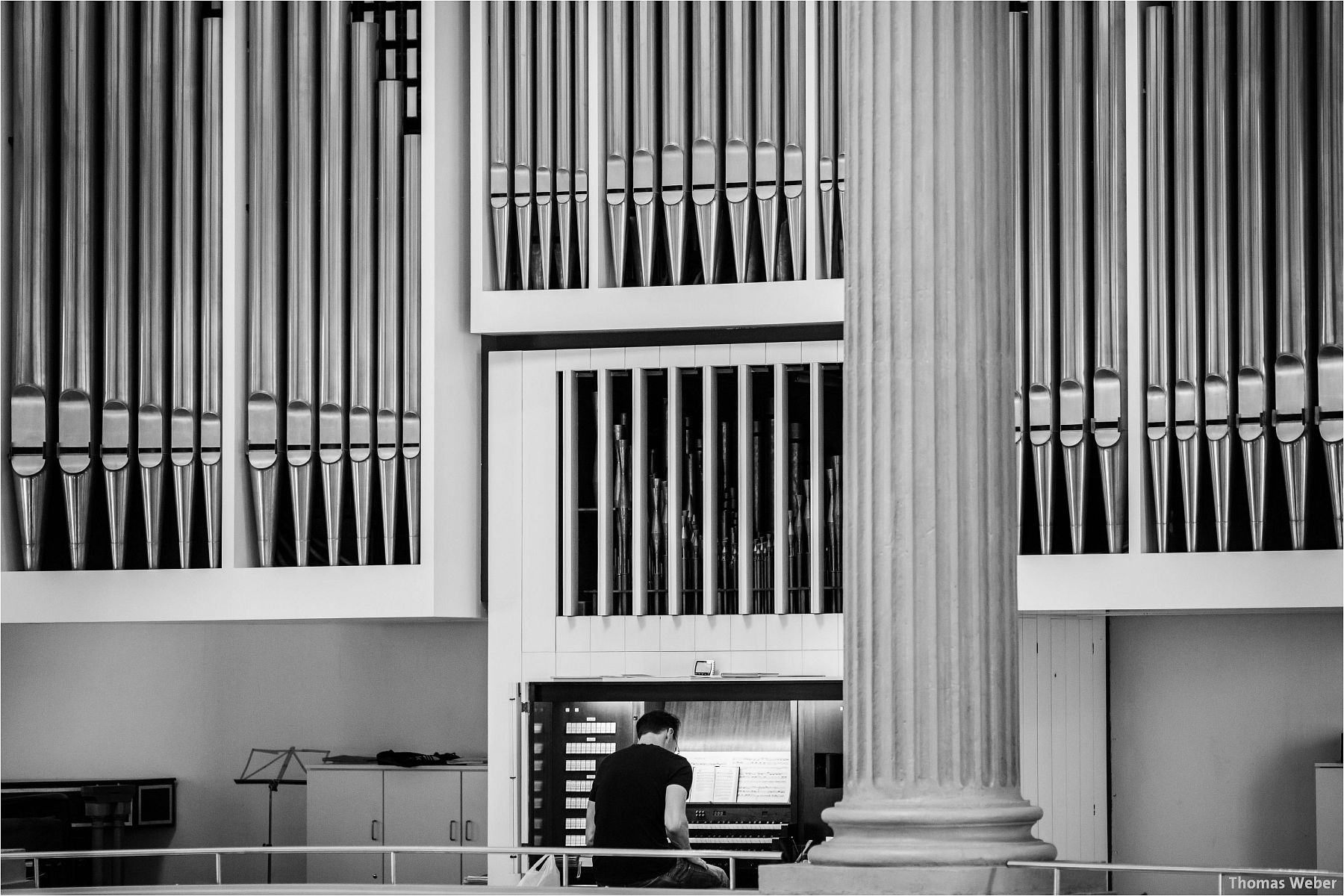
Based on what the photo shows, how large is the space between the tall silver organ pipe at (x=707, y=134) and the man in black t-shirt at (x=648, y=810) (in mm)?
2952

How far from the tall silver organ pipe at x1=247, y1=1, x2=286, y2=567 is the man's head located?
2.76 meters

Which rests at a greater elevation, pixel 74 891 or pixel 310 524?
pixel 310 524

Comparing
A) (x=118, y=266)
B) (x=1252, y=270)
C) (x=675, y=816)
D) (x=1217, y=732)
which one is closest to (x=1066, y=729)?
(x=1217, y=732)

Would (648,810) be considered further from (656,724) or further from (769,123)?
(769,123)

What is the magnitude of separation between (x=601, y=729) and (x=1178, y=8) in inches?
199

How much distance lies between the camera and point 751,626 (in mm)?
10469

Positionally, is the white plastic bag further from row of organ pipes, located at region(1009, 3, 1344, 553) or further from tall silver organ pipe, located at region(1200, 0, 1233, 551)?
tall silver organ pipe, located at region(1200, 0, 1233, 551)

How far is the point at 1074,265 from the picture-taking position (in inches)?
394

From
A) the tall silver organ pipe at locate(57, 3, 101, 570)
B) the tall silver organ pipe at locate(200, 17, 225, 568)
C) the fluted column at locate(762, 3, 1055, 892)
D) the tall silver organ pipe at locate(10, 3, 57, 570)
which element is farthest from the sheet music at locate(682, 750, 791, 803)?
the fluted column at locate(762, 3, 1055, 892)

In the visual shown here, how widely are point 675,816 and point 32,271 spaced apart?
507 centimetres

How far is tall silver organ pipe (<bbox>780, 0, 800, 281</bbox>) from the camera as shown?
1041 centimetres

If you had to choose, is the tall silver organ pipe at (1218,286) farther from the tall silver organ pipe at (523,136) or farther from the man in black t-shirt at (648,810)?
the tall silver organ pipe at (523,136)

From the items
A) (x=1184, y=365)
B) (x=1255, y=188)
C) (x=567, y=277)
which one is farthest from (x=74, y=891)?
(x=1255, y=188)

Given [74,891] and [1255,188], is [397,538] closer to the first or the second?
[74,891]
